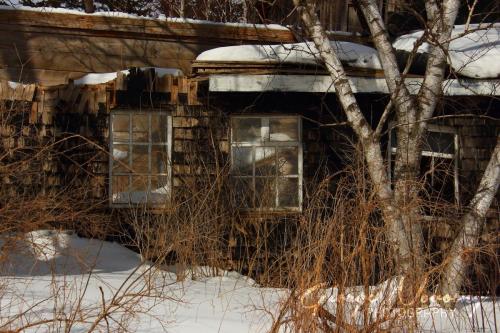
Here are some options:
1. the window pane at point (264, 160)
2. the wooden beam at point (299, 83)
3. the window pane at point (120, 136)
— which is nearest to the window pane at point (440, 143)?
the wooden beam at point (299, 83)

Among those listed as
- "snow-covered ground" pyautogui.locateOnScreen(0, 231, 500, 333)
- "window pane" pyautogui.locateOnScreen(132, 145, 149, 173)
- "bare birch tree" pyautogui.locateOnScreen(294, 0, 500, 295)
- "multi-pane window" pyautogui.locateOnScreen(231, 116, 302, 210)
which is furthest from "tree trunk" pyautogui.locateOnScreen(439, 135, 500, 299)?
"window pane" pyautogui.locateOnScreen(132, 145, 149, 173)

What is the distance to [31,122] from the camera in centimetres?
939

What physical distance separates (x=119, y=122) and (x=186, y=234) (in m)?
2.44

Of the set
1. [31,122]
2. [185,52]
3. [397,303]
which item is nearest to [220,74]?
[185,52]

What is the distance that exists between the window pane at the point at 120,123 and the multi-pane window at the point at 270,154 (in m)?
1.46

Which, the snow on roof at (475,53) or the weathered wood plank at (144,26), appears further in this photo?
the weathered wood plank at (144,26)

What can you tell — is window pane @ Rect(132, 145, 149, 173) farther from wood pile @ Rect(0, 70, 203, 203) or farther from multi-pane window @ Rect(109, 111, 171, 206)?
wood pile @ Rect(0, 70, 203, 203)

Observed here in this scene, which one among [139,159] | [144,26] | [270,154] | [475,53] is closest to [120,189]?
[139,159]

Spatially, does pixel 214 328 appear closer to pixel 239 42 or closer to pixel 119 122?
pixel 119 122

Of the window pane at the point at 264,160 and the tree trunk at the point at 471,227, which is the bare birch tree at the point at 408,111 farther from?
the window pane at the point at 264,160

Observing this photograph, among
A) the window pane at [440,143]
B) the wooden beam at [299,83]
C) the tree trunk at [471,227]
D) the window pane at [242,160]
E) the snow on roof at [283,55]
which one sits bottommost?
the tree trunk at [471,227]

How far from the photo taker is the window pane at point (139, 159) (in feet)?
31.5

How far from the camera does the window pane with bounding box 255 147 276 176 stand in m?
9.36

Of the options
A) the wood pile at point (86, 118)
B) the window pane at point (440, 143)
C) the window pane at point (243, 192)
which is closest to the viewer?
the window pane at point (243, 192)
